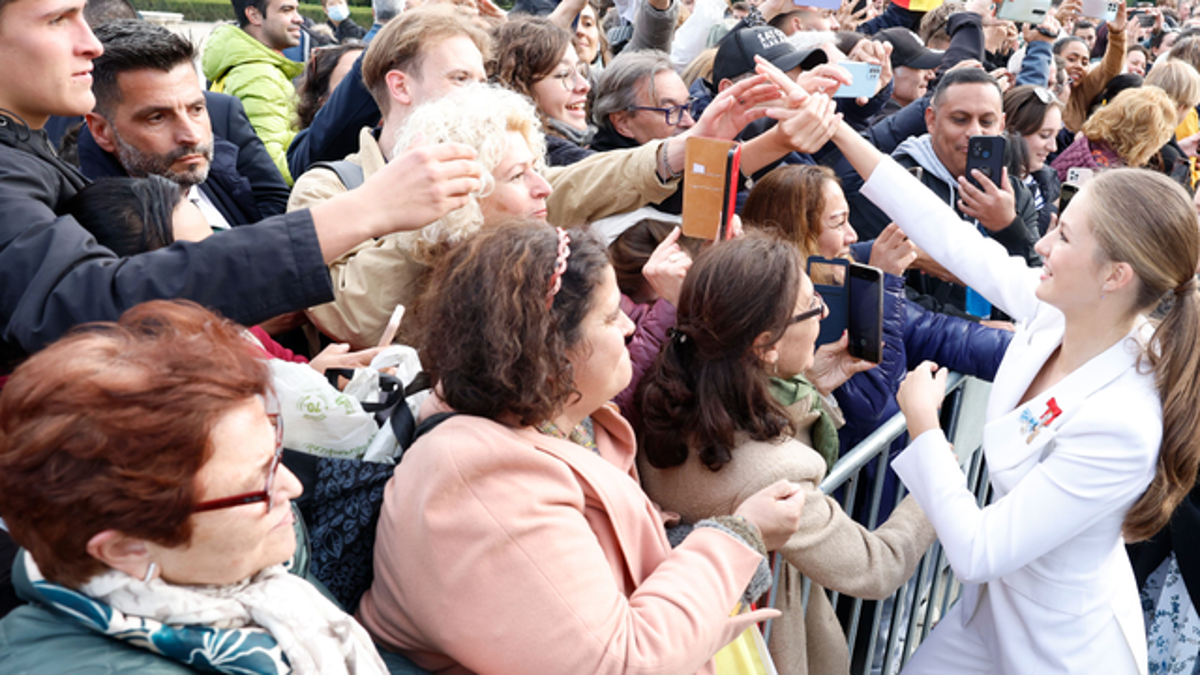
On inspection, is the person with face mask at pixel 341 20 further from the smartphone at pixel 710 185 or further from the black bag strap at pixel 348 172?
the smartphone at pixel 710 185

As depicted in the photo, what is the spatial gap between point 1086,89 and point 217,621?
8367 millimetres

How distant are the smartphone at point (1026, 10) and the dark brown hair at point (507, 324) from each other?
6.00 metres

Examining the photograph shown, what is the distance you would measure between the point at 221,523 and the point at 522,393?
0.55m

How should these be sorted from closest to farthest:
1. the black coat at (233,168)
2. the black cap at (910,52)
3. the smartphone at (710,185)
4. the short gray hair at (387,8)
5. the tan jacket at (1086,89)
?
the smartphone at (710,185)
the black coat at (233,168)
the short gray hair at (387,8)
the black cap at (910,52)
the tan jacket at (1086,89)

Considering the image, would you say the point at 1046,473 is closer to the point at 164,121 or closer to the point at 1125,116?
the point at 164,121

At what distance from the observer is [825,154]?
4.33 m

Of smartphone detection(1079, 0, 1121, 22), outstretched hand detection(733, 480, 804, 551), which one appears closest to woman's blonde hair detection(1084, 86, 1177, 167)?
smartphone detection(1079, 0, 1121, 22)

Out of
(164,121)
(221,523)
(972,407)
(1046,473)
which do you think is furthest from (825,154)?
(221,523)

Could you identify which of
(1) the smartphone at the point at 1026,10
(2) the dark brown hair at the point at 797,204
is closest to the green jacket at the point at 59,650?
(2) the dark brown hair at the point at 797,204

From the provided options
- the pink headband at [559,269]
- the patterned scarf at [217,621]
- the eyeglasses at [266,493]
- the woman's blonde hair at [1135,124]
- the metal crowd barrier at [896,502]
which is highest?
the pink headband at [559,269]

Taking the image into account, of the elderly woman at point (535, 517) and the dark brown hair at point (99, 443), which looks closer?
the dark brown hair at point (99, 443)

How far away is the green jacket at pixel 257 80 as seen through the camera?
456cm

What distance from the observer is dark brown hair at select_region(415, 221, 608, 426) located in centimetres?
158

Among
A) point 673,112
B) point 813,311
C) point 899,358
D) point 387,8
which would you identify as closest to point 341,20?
point 387,8
